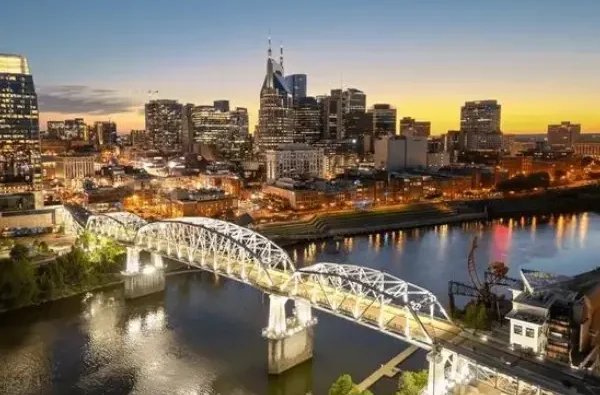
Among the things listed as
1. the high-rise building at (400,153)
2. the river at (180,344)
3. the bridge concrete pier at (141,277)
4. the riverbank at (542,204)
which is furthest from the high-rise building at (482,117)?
the bridge concrete pier at (141,277)

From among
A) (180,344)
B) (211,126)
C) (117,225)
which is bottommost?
(180,344)

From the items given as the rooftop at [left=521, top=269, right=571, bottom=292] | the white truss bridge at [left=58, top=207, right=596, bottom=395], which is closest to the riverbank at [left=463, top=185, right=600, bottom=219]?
the white truss bridge at [left=58, top=207, right=596, bottom=395]

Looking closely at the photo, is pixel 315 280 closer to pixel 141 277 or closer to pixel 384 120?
pixel 141 277

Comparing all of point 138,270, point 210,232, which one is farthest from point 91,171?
point 210,232

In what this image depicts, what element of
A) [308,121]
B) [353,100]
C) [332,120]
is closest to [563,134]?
[353,100]

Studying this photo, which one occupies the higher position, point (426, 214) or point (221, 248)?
point (221, 248)

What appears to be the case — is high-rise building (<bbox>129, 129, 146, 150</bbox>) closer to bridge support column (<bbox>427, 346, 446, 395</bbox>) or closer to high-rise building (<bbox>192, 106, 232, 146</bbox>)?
high-rise building (<bbox>192, 106, 232, 146</bbox>)

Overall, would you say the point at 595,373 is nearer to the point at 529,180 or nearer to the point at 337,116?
the point at 529,180
